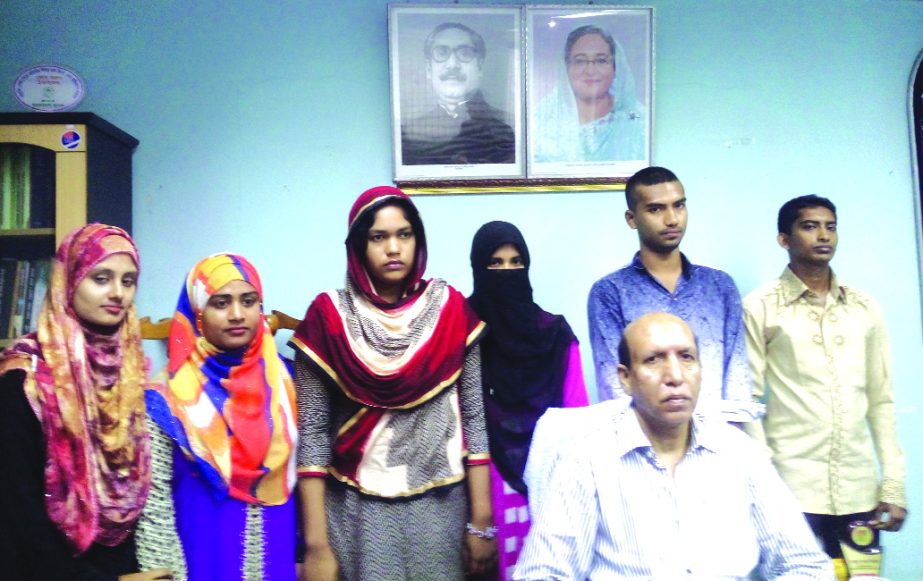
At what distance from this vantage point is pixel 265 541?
171 cm

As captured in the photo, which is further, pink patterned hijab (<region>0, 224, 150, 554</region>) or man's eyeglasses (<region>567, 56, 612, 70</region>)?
Answer: man's eyeglasses (<region>567, 56, 612, 70</region>)

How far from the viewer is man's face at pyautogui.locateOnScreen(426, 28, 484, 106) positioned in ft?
8.48

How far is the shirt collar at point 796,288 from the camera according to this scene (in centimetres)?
226

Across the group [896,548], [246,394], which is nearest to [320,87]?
[246,394]

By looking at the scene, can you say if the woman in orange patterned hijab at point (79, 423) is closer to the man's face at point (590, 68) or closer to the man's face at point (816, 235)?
the man's face at point (590, 68)

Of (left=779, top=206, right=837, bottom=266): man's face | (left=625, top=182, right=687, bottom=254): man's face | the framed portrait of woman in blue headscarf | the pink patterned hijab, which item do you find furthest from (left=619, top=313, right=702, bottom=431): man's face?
the framed portrait of woman in blue headscarf

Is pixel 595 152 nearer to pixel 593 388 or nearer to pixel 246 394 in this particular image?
pixel 593 388

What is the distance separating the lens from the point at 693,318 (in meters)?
2.01

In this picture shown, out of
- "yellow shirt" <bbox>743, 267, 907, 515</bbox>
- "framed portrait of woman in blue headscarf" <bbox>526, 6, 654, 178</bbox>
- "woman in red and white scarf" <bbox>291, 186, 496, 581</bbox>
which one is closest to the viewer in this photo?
"woman in red and white scarf" <bbox>291, 186, 496, 581</bbox>

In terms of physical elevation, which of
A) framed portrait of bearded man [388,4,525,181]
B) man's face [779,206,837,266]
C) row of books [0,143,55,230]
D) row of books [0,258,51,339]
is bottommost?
row of books [0,258,51,339]

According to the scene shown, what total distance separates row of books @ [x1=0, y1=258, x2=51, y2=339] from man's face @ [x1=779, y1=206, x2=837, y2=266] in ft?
7.77

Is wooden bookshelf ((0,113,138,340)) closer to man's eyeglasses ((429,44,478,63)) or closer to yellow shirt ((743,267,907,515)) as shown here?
man's eyeglasses ((429,44,478,63))

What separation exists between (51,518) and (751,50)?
2741 millimetres

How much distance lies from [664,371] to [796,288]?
1032 millimetres
